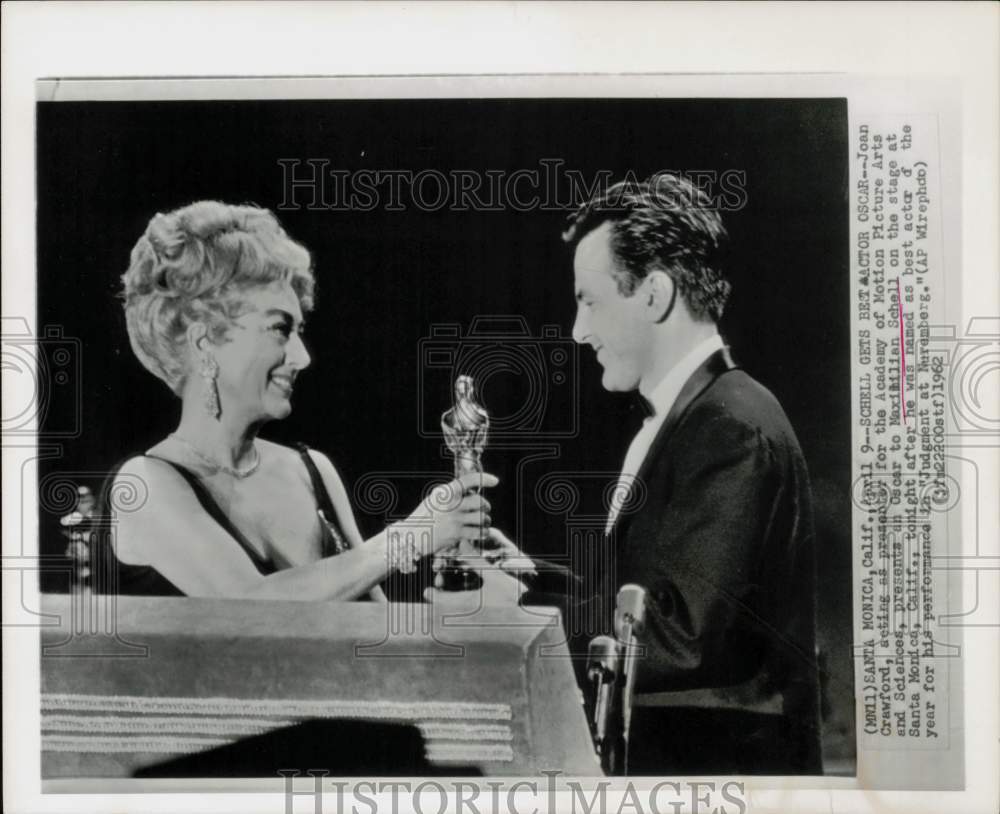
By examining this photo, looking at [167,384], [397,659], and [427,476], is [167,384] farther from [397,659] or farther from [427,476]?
[397,659]

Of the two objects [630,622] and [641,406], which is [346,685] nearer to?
[630,622]

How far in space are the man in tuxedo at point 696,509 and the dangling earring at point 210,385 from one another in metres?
0.58

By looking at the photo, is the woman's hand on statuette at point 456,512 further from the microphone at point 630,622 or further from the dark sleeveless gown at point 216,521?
the microphone at point 630,622

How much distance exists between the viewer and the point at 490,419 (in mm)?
1352

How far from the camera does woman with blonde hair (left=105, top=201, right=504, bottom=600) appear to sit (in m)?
1.34

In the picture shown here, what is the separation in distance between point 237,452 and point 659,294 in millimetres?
714

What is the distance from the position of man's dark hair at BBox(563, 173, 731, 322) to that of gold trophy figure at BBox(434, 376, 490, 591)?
0.30 meters

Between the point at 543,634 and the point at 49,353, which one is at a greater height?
the point at 49,353

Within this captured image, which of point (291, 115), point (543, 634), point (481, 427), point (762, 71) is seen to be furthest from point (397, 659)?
point (762, 71)

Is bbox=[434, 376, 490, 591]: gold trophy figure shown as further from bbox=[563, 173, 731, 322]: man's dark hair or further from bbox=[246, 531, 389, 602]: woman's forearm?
bbox=[563, 173, 731, 322]: man's dark hair

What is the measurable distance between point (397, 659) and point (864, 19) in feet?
4.10

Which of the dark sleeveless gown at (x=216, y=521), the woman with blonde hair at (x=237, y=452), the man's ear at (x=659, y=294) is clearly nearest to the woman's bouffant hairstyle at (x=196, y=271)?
the woman with blonde hair at (x=237, y=452)

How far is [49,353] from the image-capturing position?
A: 4.45 ft
